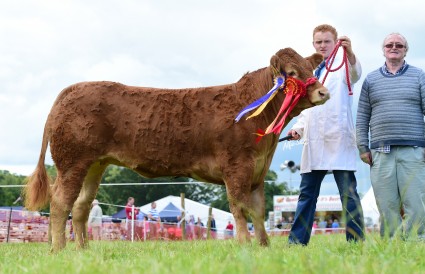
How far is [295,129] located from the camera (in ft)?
21.0

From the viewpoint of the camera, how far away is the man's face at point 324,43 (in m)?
6.35

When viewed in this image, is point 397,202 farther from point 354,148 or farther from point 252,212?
point 252,212

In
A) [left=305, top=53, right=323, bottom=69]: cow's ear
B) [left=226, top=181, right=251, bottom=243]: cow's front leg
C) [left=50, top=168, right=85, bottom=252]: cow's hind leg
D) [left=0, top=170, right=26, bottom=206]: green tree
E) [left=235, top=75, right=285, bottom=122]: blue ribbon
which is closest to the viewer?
[left=226, top=181, right=251, bottom=243]: cow's front leg

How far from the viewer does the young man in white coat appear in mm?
6156

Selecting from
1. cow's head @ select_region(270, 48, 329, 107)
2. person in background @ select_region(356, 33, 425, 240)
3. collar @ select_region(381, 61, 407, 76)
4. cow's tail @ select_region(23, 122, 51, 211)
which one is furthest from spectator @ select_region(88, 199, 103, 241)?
cow's head @ select_region(270, 48, 329, 107)

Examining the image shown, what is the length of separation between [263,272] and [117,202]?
205 ft

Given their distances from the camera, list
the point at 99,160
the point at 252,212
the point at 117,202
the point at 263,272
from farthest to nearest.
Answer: the point at 117,202
the point at 99,160
the point at 252,212
the point at 263,272

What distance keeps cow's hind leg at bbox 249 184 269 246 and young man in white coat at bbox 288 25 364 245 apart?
0.71m

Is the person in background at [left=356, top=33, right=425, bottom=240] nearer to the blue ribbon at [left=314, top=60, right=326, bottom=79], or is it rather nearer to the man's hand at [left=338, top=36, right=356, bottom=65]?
the man's hand at [left=338, top=36, right=356, bottom=65]

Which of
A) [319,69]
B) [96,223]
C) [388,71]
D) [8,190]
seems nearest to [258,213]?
[319,69]

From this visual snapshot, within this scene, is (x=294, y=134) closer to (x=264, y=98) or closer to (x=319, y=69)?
(x=319, y=69)

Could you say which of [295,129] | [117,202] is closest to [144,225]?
[295,129]

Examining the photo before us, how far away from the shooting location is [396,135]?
6.02m

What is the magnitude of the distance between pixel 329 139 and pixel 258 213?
1185 millimetres
